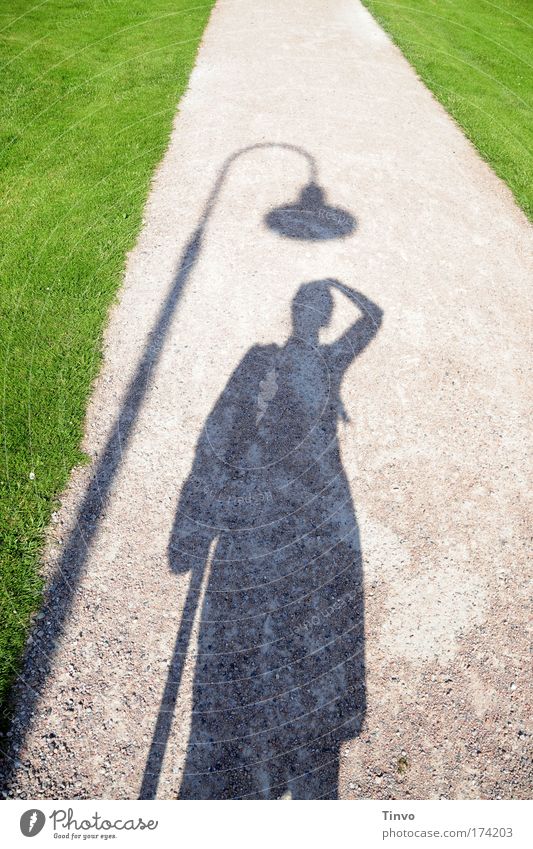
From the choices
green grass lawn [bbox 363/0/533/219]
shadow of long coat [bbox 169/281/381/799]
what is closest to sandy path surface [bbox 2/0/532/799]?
shadow of long coat [bbox 169/281/381/799]

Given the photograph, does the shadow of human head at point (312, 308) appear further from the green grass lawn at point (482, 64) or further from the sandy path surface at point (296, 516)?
the green grass lawn at point (482, 64)

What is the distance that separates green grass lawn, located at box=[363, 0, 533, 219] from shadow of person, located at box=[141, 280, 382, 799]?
7120 mm

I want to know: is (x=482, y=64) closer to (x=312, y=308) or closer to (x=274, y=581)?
(x=312, y=308)

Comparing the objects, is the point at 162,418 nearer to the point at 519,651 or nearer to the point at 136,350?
the point at 136,350

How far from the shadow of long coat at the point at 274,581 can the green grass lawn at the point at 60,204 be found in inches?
63.1

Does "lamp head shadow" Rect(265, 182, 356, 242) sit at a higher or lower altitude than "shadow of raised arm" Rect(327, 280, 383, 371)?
higher

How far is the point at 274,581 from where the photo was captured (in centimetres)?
504

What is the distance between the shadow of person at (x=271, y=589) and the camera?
13.7ft

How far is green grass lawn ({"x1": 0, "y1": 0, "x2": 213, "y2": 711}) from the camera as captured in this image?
553 cm

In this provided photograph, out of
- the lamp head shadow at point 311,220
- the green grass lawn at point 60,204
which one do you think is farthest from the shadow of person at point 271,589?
the lamp head shadow at point 311,220

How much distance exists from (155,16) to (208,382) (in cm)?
1473

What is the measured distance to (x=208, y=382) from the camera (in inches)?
257

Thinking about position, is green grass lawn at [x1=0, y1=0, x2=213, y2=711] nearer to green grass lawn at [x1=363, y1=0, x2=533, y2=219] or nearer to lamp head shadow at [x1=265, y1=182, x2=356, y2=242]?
lamp head shadow at [x1=265, y1=182, x2=356, y2=242]

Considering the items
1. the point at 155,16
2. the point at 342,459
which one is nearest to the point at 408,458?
the point at 342,459
